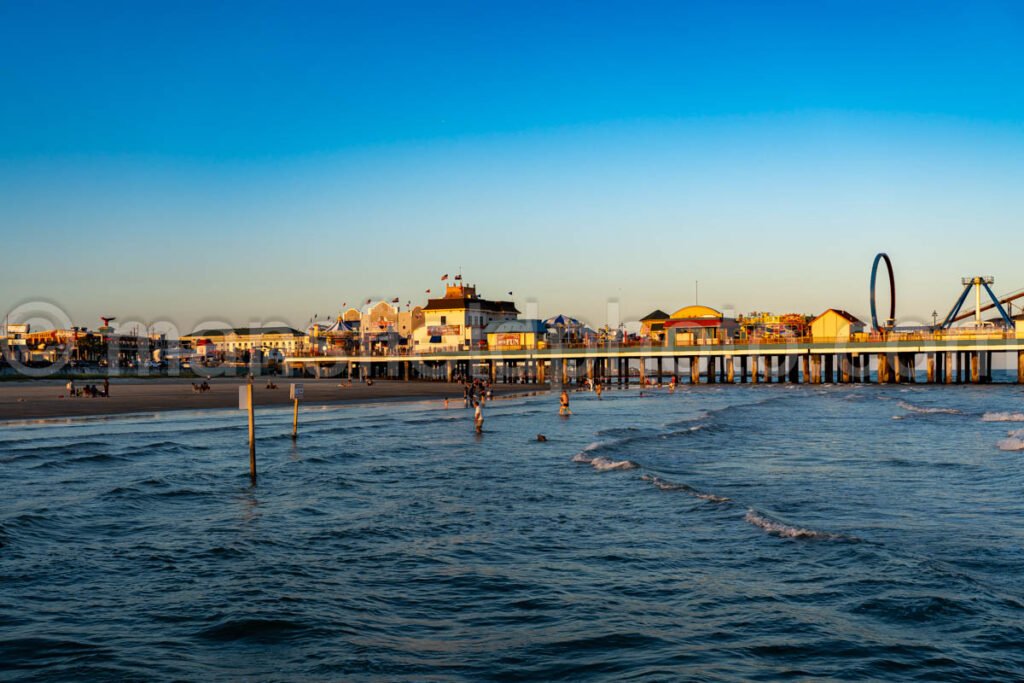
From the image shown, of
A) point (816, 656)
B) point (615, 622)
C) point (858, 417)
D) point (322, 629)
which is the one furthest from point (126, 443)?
point (858, 417)

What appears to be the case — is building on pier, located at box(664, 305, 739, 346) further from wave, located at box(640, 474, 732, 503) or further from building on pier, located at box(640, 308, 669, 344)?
wave, located at box(640, 474, 732, 503)

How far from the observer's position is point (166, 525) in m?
15.8

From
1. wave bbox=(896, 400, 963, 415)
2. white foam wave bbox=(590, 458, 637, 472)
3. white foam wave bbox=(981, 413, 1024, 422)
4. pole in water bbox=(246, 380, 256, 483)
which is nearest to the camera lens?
pole in water bbox=(246, 380, 256, 483)

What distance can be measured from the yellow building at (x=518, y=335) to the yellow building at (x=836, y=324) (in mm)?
31262

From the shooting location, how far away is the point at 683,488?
19469 millimetres

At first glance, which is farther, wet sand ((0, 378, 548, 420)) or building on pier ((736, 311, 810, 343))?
building on pier ((736, 311, 810, 343))

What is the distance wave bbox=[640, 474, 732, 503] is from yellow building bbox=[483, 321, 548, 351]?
75799mm

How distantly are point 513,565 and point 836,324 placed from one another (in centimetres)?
8254

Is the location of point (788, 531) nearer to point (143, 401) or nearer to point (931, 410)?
point (931, 410)

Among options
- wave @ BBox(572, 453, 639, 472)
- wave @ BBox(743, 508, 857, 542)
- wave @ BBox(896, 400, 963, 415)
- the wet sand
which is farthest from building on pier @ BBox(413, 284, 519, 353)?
wave @ BBox(743, 508, 857, 542)

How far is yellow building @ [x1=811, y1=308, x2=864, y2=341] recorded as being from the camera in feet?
283

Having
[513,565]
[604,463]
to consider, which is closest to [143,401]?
[604,463]

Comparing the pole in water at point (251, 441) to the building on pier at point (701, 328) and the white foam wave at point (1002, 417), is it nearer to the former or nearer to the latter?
the white foam wave at point (1002, 417)

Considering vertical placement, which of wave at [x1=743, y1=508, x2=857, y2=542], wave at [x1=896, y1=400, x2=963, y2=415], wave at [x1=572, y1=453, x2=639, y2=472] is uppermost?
wave at [x1=743, y1=508, x2=857, y2=542]
